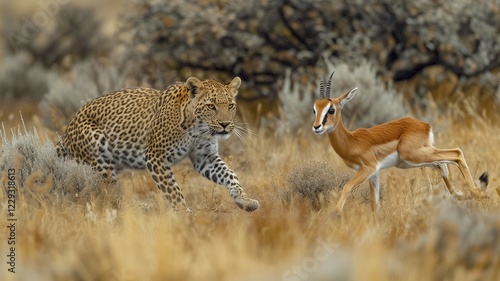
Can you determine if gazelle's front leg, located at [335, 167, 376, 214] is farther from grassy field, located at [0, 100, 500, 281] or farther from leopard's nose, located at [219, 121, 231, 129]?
leopard's nose, located at [219, 121, 231, 129]

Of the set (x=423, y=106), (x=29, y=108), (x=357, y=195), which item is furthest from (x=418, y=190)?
(x=29, y=108)

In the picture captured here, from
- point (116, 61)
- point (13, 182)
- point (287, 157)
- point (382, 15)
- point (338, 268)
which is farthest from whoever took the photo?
point (116, 61)

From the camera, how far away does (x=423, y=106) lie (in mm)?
14422

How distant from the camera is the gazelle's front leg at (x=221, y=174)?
9.12m

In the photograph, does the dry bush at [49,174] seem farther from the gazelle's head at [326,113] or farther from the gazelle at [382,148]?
the gazelle at [382,148]

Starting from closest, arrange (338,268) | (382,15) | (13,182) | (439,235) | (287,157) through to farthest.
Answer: (338,268)
(439,235)
(13,182)
(287,157)
(382,15)

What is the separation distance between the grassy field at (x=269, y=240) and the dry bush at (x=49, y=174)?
0.07 metres

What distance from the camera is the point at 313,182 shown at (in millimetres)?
9078

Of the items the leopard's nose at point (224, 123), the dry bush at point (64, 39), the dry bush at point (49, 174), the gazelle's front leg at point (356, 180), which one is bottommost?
the dry bush at point (64, 39)

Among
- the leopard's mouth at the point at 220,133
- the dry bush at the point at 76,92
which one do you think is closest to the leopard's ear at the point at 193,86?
the leopard's mouth at the point at 220,133

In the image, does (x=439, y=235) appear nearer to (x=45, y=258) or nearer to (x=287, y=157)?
(x=45, y=258)

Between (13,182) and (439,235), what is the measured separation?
4041 mm

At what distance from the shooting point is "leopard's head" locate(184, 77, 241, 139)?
8797mm

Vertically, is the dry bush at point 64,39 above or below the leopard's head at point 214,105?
below
